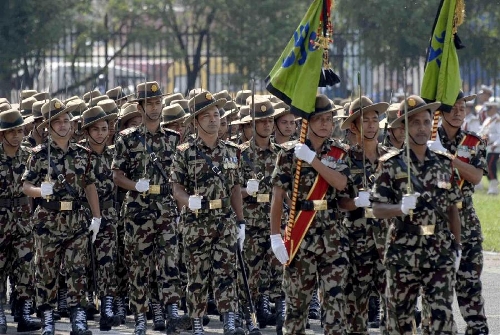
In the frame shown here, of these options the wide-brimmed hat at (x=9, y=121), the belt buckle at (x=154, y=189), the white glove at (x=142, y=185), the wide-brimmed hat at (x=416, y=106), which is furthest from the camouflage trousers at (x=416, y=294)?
the wide-brimmed hat at (x=9, y=121)

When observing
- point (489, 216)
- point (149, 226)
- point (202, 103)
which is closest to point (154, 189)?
point (149, 226)

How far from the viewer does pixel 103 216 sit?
46.4 feet

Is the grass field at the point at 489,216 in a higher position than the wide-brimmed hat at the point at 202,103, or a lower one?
lower

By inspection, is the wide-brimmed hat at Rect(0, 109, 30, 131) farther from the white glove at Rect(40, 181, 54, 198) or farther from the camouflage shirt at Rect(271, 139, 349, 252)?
the camouflage shirt at Rect(271, 139, 349, 252)

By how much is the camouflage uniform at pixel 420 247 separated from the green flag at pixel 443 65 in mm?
1569

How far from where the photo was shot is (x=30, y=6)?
99.0 feet

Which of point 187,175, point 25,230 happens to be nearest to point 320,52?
point 187,175

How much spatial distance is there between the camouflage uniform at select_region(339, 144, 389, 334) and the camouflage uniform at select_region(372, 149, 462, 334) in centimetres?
123

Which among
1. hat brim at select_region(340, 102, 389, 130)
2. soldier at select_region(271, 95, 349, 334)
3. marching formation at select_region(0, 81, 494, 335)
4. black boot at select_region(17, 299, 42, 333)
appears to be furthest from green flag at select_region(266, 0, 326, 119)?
black boot at select_region(17, 299, 42, 333)

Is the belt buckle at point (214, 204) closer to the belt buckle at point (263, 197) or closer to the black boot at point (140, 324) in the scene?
the black boot at point (140, 324)

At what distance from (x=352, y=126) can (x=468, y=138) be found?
3.33 ft

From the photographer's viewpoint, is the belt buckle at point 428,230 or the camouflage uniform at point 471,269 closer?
the belt buckle at point 428,230

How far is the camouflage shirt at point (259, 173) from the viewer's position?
14.1 metres

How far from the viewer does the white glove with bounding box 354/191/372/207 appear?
11.0 m
